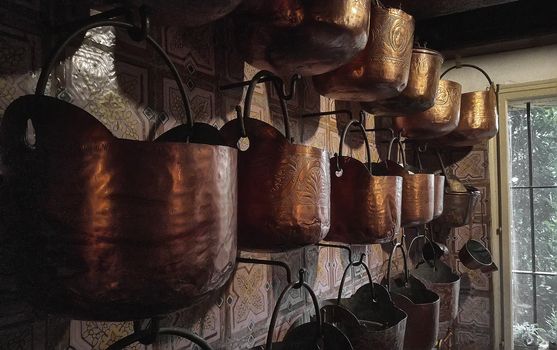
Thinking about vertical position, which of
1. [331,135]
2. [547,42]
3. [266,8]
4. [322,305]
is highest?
[547,42]

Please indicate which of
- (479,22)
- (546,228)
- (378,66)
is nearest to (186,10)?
(378,66)

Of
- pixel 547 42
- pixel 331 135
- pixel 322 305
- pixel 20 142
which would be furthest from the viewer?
pixel 547 42

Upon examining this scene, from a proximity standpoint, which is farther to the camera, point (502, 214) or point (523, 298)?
point (523, 298)

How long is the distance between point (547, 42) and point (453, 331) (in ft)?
4.70

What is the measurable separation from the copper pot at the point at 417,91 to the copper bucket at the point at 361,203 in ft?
0.93

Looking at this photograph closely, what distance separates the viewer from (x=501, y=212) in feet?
6.83

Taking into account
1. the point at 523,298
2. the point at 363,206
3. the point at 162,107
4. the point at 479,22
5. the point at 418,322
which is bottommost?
the point at 523,298

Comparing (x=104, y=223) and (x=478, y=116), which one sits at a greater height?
(x=478, y=116)

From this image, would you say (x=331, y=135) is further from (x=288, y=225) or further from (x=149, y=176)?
(x=149, y=176)

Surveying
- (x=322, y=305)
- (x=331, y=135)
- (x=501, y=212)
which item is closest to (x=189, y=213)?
(x=322, y=305)

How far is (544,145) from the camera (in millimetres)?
2186

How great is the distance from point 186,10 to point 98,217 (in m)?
0.29

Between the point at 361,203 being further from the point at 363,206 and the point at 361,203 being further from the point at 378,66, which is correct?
the point at 378,66

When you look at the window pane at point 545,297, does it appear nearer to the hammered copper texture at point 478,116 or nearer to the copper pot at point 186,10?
the hammered copper texture at point 478,116
